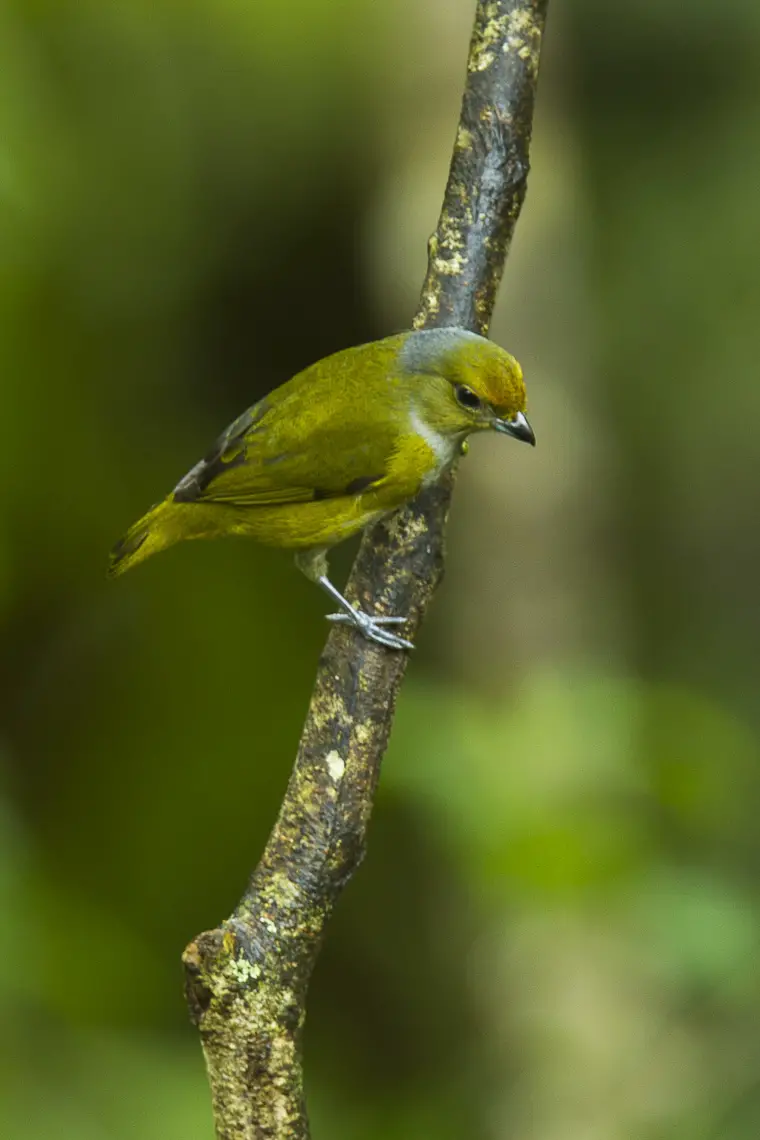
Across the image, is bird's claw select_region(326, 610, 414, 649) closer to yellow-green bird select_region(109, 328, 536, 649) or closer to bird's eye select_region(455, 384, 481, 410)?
yellow-green bird select_region(109, 328, 536, 649)

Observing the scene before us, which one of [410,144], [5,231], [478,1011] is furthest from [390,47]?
[478,1011]

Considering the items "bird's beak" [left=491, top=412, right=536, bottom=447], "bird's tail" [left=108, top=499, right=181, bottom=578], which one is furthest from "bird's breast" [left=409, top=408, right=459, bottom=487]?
"bird's tail" [left=108, top=499, right=181, bottom=578]

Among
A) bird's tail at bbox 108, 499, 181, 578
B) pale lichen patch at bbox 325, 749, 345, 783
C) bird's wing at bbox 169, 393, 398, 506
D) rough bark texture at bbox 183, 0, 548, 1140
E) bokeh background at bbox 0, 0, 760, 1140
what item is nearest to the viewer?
rough bark texture at bbox 183, 0, 548, 1140

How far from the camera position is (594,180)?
529cm

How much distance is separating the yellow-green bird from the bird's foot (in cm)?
16

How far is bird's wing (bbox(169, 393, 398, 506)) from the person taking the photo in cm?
225

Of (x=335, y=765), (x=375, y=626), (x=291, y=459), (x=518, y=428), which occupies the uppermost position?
(x=518, y=428)

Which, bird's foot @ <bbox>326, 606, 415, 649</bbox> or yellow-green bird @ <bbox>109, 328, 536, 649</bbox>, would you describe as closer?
bird's foot @ <bbox>326, 606, 415, 649</bbox>

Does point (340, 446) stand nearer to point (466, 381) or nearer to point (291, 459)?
point (291, 459)

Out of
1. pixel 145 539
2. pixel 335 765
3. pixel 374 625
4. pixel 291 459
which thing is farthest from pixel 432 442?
pixel 335 765

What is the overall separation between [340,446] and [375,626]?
413 millimetres

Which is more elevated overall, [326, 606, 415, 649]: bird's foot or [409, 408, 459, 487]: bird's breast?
[409, 408, 459, 487]: bird's breast

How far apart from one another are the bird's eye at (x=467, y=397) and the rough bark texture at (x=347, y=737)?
0.12m

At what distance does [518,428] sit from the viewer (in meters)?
2.18
